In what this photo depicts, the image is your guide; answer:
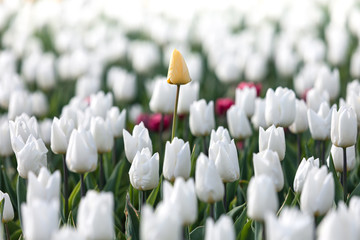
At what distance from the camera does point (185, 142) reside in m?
3.45

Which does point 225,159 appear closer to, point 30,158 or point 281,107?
point 281,107

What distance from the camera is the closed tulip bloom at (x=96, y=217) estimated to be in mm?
1605

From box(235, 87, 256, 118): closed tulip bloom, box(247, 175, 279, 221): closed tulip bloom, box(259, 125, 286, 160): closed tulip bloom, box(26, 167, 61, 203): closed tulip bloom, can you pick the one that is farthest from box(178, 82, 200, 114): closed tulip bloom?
box(247, 175, 279, 221): closed tulip bloom

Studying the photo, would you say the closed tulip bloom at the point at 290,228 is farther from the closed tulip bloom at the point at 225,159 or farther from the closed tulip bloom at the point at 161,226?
the closed tulip bloom at the point at 225,159

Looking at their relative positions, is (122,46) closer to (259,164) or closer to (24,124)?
(24,124)

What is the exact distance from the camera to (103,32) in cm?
725

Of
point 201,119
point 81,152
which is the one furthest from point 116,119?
point 81,152

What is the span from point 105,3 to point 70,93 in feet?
19.5

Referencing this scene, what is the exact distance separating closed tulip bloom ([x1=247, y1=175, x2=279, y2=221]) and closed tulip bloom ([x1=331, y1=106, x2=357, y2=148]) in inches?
29.3

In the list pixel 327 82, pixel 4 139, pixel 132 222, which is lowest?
pixel 132 222

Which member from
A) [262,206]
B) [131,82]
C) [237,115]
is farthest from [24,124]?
[131,82]

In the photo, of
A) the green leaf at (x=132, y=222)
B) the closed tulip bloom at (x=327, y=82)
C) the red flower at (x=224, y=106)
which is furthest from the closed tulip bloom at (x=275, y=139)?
the red flower at (x=224, y=106)

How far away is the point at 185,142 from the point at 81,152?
1286mm

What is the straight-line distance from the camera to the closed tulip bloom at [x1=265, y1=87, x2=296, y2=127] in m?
2.76
